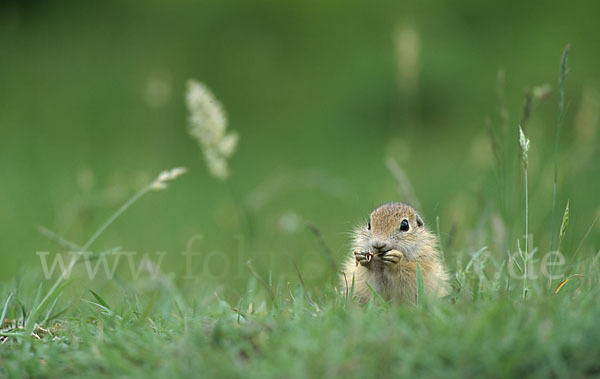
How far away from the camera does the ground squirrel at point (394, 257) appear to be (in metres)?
3.50

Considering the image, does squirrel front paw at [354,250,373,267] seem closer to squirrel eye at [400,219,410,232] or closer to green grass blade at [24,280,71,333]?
squirrel eye at [400,219,410,232]

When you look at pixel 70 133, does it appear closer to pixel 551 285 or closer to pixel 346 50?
pixel 346 50

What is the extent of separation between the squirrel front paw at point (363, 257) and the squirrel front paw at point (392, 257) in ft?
0.22

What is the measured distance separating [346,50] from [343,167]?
318 cm

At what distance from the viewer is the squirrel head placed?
3.71 meters

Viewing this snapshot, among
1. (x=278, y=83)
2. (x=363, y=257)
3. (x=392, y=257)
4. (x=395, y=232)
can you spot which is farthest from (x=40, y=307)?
(x=278, y=83)

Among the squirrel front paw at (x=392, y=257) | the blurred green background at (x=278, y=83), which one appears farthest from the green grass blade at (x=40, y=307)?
the blurred green background at (x=278, y=83)

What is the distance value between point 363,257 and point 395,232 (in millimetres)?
413

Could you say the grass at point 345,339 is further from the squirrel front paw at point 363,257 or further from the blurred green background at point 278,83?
the blurred green background at point 278,83

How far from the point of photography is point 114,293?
15.7 ft

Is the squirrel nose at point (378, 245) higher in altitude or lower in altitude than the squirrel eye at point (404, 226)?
lower

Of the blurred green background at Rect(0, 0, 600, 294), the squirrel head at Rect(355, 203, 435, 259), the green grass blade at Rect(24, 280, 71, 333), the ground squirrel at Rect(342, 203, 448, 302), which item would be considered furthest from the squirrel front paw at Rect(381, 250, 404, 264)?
the blurred green background at Rect(0, 0, 600, 294)

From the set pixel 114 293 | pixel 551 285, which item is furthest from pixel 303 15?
pixel 551 285

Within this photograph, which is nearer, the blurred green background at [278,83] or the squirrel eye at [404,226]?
the squirrel eye at [404,226]
